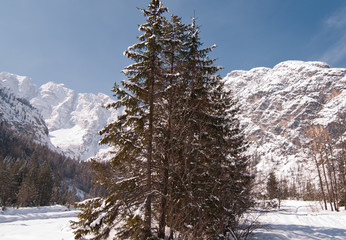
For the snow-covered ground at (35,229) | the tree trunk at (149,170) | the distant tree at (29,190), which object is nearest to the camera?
the tree trunk at (149,170)

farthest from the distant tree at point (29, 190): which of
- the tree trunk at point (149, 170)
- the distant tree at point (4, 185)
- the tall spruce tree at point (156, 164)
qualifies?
the tree trunk at point (149, 170)

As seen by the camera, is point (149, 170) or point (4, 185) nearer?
point (149, 170)

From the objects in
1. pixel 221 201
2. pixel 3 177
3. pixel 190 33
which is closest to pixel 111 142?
pixel 221 201

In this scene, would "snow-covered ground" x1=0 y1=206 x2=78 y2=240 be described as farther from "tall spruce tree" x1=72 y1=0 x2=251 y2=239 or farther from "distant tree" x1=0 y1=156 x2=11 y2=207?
"distant tree" x1=0 y1=156 x2=11 y2=207

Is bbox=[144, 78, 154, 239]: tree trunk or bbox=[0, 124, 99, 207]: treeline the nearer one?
bbox=[144, 78, 154, 239]: tree trunk

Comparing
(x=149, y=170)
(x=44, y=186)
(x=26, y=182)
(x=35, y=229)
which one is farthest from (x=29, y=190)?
(x=149, y=170)

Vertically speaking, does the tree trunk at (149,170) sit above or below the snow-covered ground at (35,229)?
above

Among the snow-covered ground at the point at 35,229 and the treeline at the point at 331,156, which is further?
the treeline at the point at 331,156

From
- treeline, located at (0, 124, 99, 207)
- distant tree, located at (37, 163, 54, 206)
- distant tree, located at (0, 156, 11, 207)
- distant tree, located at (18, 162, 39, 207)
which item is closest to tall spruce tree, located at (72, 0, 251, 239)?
treeline, located at (0, 124, 99, 207)

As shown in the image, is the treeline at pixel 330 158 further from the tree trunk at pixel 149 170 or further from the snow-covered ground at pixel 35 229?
the snow-covered ground at pixel 35 229

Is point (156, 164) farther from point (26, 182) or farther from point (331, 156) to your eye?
point (26, 182)

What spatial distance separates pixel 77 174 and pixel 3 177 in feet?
361

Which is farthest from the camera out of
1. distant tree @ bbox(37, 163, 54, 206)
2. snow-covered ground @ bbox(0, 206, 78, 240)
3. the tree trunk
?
distant tree @ bbox(37, 163, 54, 206)

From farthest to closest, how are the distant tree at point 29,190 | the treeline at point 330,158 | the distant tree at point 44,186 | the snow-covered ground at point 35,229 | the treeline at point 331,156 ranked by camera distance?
1. the distant tree at point 44,186
2. the distant tree at point 29,190
3. the treeline at point 331,156
4. the treeline at point 330,158
5. the snow-covered ground at point 35,229
